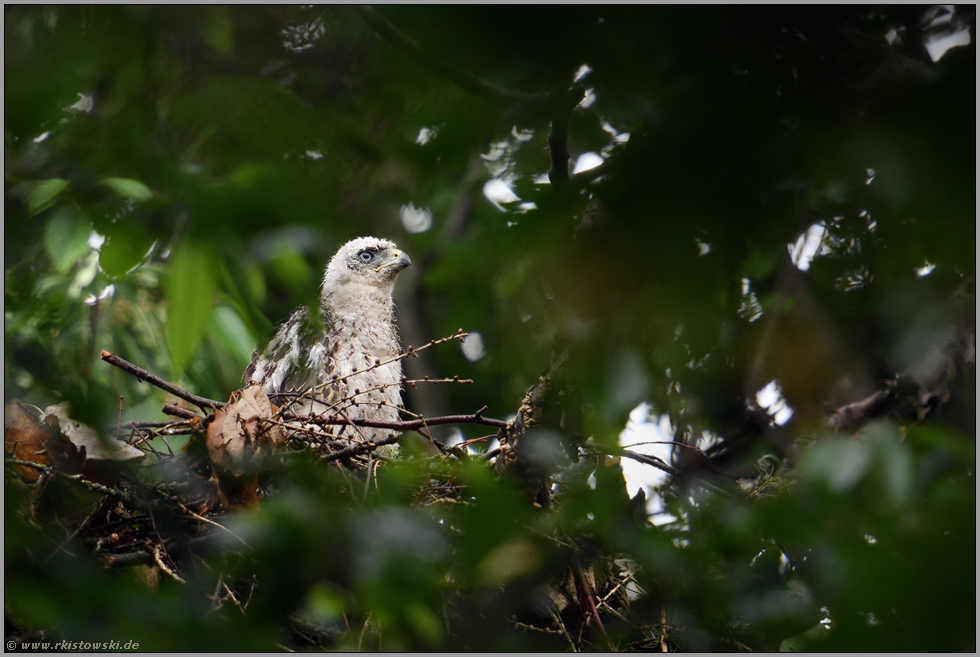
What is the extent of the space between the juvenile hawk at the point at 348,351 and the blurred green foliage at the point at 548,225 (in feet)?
6.63

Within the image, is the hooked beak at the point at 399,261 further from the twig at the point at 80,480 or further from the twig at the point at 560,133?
the twig at the point at 560,133

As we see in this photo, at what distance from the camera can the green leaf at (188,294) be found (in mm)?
825

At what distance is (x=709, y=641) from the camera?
1.17m

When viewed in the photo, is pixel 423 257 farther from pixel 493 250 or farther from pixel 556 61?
pixel 556 61

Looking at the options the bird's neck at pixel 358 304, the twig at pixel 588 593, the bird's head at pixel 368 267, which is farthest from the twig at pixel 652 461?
the bird's head at pixel 368 267

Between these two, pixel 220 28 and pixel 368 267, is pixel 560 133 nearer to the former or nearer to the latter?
pixel 220 28

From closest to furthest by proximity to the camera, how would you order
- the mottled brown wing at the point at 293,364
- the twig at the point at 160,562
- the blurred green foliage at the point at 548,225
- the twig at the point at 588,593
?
1. the blurred green foliage at the point at 548,225
2. the twig at the point at 160,562
3. the twig at the point at 588,593
4. the mottled brown wing at the point at 293,364

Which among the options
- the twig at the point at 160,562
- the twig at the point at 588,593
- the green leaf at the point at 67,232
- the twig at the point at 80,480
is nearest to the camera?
the green leaf at the point at 67,232

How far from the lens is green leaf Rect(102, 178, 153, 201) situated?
81cm

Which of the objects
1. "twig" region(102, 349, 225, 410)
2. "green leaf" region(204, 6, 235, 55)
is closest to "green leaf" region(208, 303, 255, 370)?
"twig" region(102, 349, 225, 410)

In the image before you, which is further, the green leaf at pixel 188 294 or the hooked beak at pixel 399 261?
the hooked beak at pixel 399 261

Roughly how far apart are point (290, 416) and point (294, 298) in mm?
1795

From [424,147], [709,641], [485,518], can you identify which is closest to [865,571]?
[485,518]

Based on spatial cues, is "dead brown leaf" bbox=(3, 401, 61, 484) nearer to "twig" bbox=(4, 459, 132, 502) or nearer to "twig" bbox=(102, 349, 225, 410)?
"twig" bbox=(4, 459, 132, 502)
